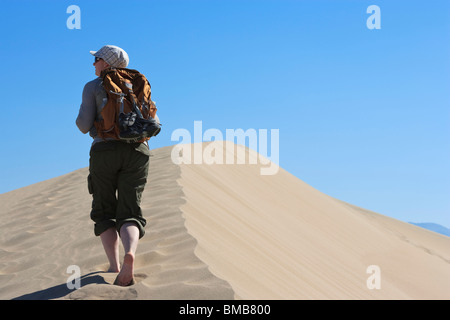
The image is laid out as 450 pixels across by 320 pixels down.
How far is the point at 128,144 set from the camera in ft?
12.6

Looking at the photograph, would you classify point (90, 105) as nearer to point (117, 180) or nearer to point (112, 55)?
point (112, 55)

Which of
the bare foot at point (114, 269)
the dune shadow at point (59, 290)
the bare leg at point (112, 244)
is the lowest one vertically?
the dune shadow at point (59, 290)

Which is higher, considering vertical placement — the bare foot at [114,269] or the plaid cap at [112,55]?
the plaid cap at [112,55]

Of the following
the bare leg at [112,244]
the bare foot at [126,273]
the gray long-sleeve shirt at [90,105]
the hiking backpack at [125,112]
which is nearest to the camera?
the bare foot at [126,273]

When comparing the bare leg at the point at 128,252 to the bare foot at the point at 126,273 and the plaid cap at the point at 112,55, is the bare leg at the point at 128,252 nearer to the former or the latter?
the bare foot at the point at 126,273

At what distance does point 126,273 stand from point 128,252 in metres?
0.14

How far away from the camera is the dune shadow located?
380cm

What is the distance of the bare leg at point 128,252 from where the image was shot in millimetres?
3600

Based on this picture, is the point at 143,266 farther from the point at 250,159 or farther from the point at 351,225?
the point at 250,159

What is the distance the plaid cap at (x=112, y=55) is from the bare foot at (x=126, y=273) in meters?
1.44

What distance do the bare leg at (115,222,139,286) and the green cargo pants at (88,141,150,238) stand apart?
0.18 ft

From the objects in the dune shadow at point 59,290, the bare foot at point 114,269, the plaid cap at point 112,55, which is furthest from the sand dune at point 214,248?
the plaid cap at point 112,55

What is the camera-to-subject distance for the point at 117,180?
3941 mm
